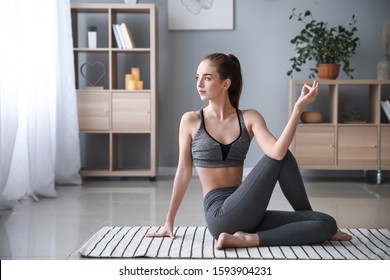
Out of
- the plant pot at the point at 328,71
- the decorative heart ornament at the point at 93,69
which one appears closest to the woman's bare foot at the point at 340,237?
the plant pot at the point at 328,71

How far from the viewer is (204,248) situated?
2.44 meters

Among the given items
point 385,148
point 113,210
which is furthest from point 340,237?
point 385,148

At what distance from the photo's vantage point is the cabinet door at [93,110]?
4863 millimetres

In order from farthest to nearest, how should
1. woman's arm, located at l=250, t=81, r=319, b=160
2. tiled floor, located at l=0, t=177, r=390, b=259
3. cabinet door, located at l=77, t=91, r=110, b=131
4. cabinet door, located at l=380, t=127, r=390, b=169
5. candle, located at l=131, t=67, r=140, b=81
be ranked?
candle, located at l=131, t=67, r=140, b=81
cabinet door, located at l=77, t=91, r=110, b=131
cabinet door, located at l=380, t=127, r=390, b=169
tiled floor, located at l=0, t=177, r=390, b=259
woman's arm, located at l=250, t=81, r=319, b=160

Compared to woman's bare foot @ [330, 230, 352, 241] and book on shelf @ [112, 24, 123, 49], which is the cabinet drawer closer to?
book on shelf @ [112, 24, 123, 49]

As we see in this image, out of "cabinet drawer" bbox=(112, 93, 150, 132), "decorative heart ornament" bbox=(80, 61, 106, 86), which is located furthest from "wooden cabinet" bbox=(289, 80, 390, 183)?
"decorative heart ornament" bbox=(80, 61, 106, 86)

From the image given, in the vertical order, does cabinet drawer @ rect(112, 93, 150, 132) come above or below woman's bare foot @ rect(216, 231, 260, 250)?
above

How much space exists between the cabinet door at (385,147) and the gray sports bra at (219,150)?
8.29 ft

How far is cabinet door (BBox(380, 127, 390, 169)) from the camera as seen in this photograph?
187 inches

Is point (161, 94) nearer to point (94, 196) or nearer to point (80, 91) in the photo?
point (80, 91)

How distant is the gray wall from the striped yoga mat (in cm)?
253

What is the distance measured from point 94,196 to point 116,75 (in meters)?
1.39

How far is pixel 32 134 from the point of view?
402 cm

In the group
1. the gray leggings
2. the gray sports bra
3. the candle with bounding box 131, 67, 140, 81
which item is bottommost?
the gray leggings
